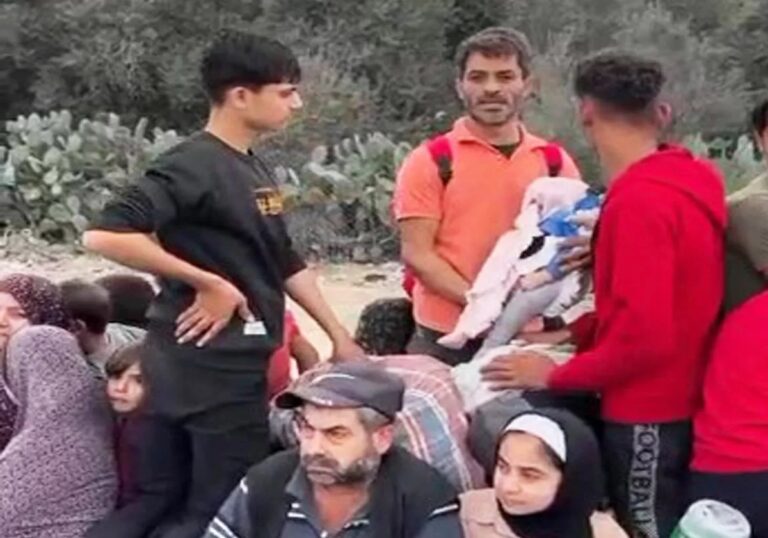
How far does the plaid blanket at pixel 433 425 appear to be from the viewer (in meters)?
4.31

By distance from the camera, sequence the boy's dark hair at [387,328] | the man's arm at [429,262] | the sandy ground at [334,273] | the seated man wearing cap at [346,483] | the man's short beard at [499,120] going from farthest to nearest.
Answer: the sandy ground at [334,273] < the boy's dark hair at [387,328] < the man's short beard at [499,120] < the man's arm at [429,262] < the seated man wearing cap at [346,483]

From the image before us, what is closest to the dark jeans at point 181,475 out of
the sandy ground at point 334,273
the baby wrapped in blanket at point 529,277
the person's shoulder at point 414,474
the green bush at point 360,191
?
the person's shoulder at point 414,474

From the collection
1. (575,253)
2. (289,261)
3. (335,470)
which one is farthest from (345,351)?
(335,470)

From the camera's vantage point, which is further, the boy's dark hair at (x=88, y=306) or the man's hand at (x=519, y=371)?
the boy's dark hair at (x=88, y=306)

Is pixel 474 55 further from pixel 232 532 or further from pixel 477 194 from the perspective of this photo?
pixel 232 532

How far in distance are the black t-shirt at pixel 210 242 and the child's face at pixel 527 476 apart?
0.75 m

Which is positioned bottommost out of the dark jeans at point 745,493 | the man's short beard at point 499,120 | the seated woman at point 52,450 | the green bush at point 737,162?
the green bush at point 737,162

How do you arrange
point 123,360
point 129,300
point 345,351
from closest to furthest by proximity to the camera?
point 123,360 < point 345,351 < point 129,300

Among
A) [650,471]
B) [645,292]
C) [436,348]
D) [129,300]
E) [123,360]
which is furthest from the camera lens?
[129,300]

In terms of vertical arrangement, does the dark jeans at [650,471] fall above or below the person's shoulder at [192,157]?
below

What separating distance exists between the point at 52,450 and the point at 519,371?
4.20 ft

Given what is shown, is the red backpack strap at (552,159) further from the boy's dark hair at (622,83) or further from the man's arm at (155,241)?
the man's arm at (155,241)

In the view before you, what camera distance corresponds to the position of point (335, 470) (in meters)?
3.92

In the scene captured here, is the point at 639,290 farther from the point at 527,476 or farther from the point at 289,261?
the point at 289,261
